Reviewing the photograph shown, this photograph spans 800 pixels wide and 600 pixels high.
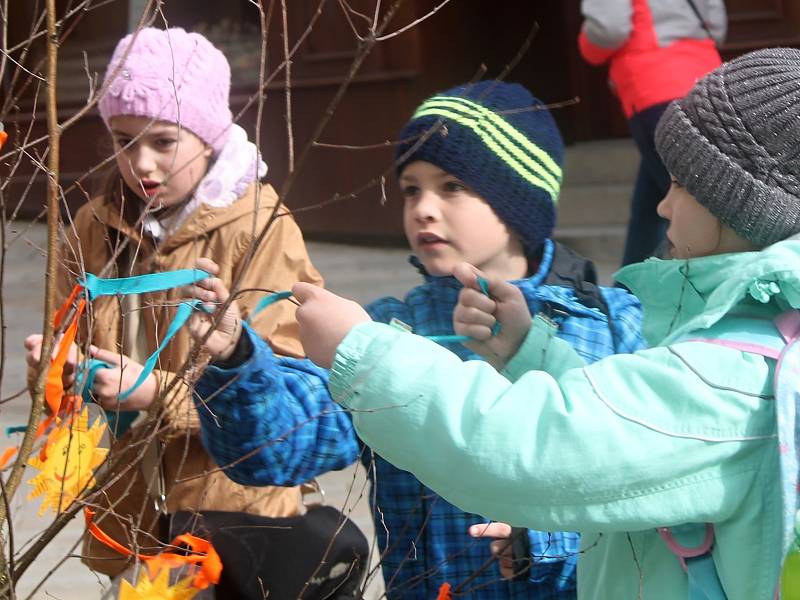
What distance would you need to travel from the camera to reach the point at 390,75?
8336mm

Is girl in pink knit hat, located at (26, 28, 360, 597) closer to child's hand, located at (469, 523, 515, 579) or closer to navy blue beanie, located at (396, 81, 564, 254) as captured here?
navy blue beanie, located at (396, 81, 564, 254)

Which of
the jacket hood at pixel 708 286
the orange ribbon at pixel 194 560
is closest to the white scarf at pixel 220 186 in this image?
the orange ribbon at pixel 194 560

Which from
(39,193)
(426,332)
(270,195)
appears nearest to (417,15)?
(39,193)

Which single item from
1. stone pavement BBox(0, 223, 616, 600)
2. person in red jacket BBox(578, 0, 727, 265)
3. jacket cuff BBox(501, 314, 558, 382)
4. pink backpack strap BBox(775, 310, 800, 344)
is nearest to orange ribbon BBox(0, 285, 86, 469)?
jacket cuff BBox(501, 314, 558, 382)

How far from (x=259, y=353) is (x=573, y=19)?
6841 millimetres

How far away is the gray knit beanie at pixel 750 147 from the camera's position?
1810 millimetres

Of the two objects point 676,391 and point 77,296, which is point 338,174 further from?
point 676,391

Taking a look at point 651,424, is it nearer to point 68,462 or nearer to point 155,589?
point 155,589

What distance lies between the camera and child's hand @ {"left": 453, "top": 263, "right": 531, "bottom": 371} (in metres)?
2.14

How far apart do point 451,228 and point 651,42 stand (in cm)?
289

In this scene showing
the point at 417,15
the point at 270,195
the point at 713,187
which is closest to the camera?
the point at 713,187

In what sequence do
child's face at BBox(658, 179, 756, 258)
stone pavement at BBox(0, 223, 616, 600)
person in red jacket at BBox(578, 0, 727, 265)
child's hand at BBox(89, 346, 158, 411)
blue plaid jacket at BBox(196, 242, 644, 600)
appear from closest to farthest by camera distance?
child's face at BBox(658, 179, 756, 258)
blue plaid jacket at BBox(196, 242, 644, 600)
child's hand at BBox(89, 346, 158, 411)
stone pavement at BBox(0, 223, 616, 600)
person in red jacket at BBox(578, 0, 727, 265)

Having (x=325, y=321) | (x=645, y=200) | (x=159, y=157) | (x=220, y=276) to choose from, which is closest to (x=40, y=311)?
(x=645, y=200)

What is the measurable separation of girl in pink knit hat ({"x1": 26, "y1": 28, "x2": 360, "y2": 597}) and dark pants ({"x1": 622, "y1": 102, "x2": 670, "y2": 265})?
2385 millimetres
